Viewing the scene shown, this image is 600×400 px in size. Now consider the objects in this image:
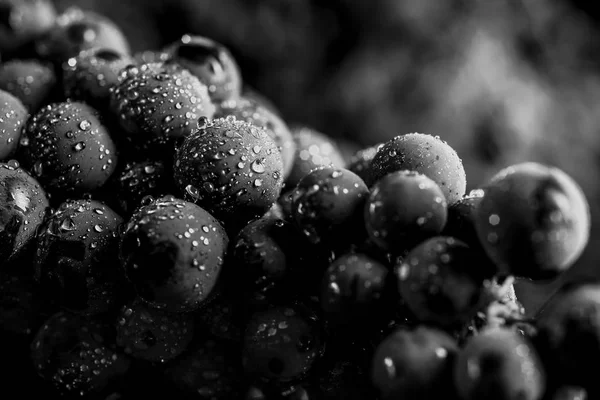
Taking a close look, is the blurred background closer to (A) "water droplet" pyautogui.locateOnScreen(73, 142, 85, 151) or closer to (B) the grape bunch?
(B) the grape bunch

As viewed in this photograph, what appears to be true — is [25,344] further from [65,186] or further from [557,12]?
[557,12]

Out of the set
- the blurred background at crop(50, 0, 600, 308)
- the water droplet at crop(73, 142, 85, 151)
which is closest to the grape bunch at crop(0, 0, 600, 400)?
the water droplet at crop(73, 142, 85, 151)

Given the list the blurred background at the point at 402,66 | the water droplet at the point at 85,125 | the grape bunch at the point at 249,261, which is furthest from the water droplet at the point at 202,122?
the blurred background at the point at 402,66

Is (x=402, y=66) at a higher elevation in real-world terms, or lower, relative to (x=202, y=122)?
lower

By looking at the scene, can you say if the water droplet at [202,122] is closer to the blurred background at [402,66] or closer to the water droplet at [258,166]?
the water droplet at [258,166]

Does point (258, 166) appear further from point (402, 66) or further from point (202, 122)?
point (402, 66)

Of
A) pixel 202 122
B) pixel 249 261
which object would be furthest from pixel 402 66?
pixel 249 261

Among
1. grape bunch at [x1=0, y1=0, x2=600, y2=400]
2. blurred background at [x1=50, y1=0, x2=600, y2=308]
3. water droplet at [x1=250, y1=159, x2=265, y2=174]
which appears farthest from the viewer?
blurred background at [x1=50, y1=0, x2=600, y2=308]
